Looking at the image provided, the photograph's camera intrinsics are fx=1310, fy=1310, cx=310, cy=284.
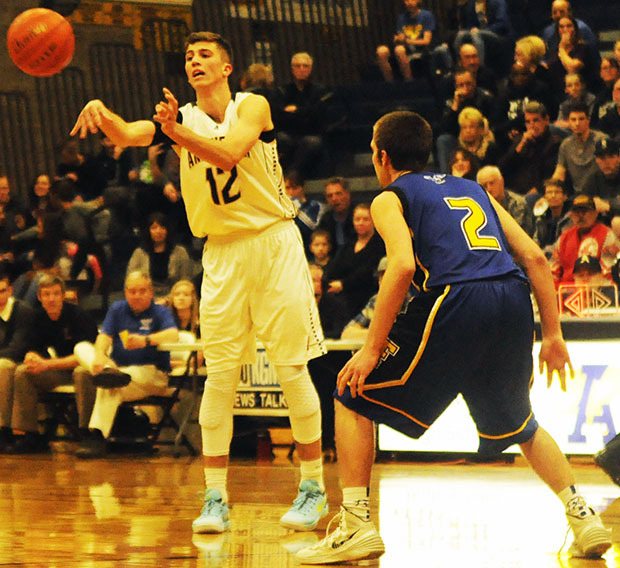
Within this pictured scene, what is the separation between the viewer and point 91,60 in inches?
671

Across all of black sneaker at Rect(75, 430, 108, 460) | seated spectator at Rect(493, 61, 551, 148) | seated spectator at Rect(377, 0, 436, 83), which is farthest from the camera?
seated spectator at Rect(377, 0, 436, 83)

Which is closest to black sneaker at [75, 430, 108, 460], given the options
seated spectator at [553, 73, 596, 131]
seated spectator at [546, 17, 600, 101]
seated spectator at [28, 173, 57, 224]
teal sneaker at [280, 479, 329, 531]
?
teal sneaker at [280, 479, 329, 531]

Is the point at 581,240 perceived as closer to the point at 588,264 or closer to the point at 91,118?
the point at 588,264

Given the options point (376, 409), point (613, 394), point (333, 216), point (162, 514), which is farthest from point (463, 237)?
point (333, 216)

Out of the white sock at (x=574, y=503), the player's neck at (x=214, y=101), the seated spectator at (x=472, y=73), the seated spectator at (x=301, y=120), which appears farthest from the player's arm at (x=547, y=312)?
the seated spectator at (x=301, y=120)

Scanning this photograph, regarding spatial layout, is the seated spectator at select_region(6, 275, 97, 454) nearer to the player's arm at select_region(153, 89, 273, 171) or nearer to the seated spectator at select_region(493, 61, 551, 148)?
the seated spectator at select_region(493, 61, 551, 148)

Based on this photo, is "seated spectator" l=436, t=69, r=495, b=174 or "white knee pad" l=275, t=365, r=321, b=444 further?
→ "seated spectator" l=436, t=69, r=495, b=174

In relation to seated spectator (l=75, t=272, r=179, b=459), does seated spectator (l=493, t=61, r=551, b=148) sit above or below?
above

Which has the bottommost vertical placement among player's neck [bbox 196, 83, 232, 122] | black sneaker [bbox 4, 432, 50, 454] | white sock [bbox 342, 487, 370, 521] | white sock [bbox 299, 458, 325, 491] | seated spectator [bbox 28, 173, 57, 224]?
black sneaker [bbox 4, 432, 50, 454]

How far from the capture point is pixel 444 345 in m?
4.61

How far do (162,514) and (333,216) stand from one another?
5687 millimetres

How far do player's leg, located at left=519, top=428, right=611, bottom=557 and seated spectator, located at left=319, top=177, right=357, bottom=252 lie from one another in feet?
22.3

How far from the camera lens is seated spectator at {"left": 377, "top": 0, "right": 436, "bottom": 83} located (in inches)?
554

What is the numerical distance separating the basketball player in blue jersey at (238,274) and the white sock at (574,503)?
1.32 metres
